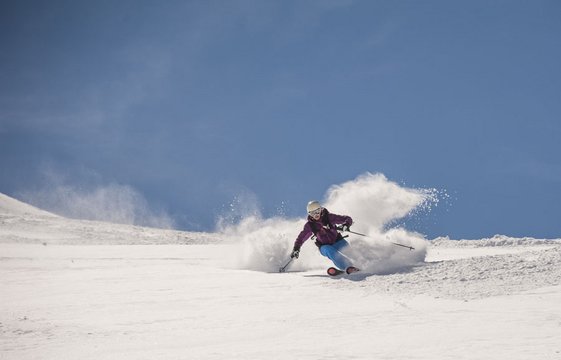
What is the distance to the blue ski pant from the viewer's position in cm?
1078

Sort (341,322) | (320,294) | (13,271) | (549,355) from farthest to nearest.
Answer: (13,271)
(320,294)
(341,322)
(549,355)

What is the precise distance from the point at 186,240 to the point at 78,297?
2173cm

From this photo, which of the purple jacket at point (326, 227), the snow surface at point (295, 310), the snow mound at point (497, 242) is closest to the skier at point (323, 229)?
the purple jacket at point (326, 227)

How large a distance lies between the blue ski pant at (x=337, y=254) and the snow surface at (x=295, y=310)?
0.26 metres

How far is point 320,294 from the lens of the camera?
7.86 metres

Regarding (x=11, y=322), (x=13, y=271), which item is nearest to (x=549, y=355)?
(x=11, y=322)

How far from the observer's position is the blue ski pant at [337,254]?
1078 centimetres

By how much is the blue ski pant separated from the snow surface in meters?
0.26

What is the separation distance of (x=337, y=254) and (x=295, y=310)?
13.9 feet

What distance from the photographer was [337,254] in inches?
432

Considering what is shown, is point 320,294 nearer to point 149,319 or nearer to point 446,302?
point 446,302

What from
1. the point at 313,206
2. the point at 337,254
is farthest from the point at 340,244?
the point at 313,206

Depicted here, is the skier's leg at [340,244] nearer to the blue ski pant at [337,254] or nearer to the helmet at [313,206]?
the blue ski pant at [337,254]

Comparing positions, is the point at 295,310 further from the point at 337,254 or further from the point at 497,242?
the point at 497,242
